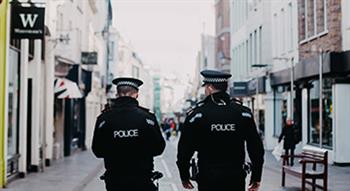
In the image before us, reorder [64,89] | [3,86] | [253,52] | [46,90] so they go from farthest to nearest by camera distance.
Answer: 1. [253,52]
2. [64,89]
3. [46,90]
4. [3,86]

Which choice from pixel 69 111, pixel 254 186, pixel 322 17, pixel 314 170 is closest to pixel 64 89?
pixel 69 111

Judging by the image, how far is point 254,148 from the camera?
6375mm

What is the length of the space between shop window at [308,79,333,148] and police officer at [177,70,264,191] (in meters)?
18.5

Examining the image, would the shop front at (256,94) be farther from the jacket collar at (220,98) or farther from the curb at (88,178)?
the jacket collar at (220,98)

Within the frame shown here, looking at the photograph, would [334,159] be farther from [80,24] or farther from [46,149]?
[80,24]

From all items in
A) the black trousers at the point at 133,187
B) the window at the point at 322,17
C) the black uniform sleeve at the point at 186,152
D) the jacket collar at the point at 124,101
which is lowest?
the black trousers at the point at 133,187

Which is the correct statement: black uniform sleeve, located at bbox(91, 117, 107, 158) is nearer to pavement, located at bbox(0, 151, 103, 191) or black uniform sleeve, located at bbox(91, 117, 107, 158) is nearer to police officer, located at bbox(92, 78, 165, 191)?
police officer, located at bbox(92, 78, 165, 191)

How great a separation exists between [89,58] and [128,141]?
25989 millimetres

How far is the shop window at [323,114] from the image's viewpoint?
24516 mm

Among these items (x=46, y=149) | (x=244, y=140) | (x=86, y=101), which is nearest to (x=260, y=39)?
(x=86, y=101)

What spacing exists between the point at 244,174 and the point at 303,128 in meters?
22.6

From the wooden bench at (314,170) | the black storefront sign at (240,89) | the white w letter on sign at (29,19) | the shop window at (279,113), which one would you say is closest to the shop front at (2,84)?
the white w letter on sign at (29,19)

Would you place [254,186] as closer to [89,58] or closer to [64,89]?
[64,89]

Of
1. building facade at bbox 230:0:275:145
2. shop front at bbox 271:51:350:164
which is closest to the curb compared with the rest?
shop front at bbox 271:51:350:164
